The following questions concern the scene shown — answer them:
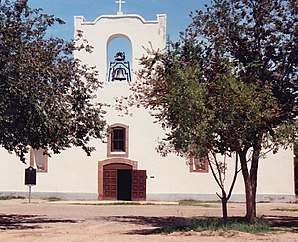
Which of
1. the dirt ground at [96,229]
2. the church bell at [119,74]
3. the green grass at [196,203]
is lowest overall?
the dirt ground at [96,229]

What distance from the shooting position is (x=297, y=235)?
17.8 metres

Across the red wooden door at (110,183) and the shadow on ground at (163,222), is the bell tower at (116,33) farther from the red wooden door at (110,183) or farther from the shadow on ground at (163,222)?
the shadow on ground at (163,222)

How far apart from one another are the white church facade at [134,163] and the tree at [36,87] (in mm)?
17233

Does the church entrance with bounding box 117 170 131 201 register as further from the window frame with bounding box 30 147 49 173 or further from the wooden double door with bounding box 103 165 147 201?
the window frame with bounding box 30 147 49 173

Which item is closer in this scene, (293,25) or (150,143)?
(293,25)

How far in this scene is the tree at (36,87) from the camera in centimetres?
1898

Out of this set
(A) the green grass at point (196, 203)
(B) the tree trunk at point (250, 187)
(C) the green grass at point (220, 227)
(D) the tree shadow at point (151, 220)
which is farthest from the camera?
(A) the green grass at point (196, 203)

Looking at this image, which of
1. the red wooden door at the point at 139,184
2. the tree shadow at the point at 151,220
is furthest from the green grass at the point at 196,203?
the tree shadow at the point at 151,220

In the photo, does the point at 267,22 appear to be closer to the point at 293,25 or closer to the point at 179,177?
the point at 293,25

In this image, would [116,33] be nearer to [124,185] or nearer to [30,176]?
[124,185]

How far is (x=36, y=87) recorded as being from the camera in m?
19.2

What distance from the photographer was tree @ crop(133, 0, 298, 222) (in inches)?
709

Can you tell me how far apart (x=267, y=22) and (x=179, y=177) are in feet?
67.4

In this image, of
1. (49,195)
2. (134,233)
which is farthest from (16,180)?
(134,233)
